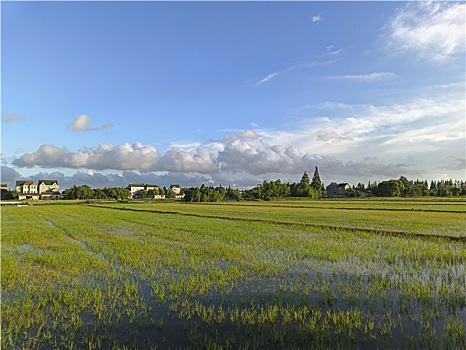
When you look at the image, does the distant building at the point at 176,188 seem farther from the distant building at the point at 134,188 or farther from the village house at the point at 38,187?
the village house at the point at 38,187

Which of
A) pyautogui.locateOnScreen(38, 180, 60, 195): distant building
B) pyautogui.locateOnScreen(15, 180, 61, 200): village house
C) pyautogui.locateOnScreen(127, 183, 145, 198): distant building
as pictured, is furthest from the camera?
pyautogui.locateOnScreen(127, 183, 145, 198): distant building

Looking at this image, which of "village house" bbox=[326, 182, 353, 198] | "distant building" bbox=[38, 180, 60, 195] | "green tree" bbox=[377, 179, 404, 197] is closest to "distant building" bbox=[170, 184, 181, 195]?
"distant building" bbox=[38, 180, 60, 195]

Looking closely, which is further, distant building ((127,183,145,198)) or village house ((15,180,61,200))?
distant building ((127,183,145,198))

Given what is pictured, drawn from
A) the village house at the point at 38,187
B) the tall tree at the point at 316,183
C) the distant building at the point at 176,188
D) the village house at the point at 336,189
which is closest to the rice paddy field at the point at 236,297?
the tall tree at the point at 316,183

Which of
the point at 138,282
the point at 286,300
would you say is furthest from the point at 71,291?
the point at 286,300

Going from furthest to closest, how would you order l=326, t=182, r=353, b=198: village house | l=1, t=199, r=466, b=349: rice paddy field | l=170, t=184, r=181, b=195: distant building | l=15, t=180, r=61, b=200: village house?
l=170, t=184, r=181, b=195: distant building → l=15, t=180, r=61, b=200: village house → l=326, t=182, r=353, b=198: village house → l=1, t=199, r=466, b=349: rice paddy field

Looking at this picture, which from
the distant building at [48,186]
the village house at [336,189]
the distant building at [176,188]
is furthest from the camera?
the distant building at [176,188]

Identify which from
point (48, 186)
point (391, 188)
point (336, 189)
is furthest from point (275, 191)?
point (48, 186)

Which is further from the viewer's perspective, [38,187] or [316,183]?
[38,187]

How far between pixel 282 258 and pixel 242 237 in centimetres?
553

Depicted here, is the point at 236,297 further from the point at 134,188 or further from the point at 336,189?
the point at 134,188

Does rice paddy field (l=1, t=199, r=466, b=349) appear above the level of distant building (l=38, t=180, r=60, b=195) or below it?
below

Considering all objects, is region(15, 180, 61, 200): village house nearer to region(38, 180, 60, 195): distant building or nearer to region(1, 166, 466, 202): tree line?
region(38, 180, 60, 195): distant building

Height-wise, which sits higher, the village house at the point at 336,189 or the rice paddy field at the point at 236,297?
the village house at the point at 336,189
